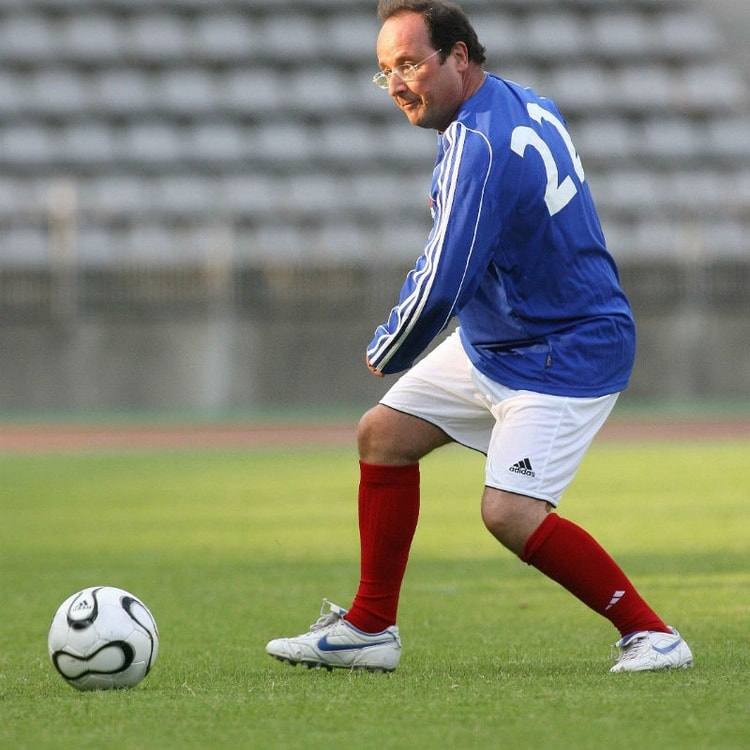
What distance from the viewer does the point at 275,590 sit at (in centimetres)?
659

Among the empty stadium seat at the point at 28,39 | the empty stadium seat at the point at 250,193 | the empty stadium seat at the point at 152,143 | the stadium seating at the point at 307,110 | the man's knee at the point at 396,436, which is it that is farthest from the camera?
the empty stadium seat at the point at 28,39

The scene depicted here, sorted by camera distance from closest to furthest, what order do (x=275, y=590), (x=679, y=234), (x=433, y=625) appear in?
(x=433, y=625), (x=275, y=590), (x=679, y=234)

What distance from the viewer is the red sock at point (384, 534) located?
477 centimetres

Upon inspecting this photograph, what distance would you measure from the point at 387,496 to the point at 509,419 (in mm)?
507

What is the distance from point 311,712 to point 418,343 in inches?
44.6

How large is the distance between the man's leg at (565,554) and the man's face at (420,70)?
42.8 inches

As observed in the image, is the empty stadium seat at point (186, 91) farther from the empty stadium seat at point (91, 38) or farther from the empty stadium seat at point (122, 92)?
the empty stadium seat at point (91, 38)

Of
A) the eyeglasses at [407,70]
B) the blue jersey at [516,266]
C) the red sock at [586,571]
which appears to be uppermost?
the eyeglasses at [407,70]

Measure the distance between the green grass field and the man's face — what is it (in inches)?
62.5

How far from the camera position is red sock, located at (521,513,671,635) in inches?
175

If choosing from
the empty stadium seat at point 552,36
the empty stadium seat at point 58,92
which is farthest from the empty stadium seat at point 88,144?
the empty stadium seat at point 552,36

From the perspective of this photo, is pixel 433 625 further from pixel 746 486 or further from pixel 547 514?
pixel 746 486

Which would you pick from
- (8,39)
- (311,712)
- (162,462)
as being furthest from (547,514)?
(8,39)

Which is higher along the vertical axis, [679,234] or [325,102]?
[325,102]
